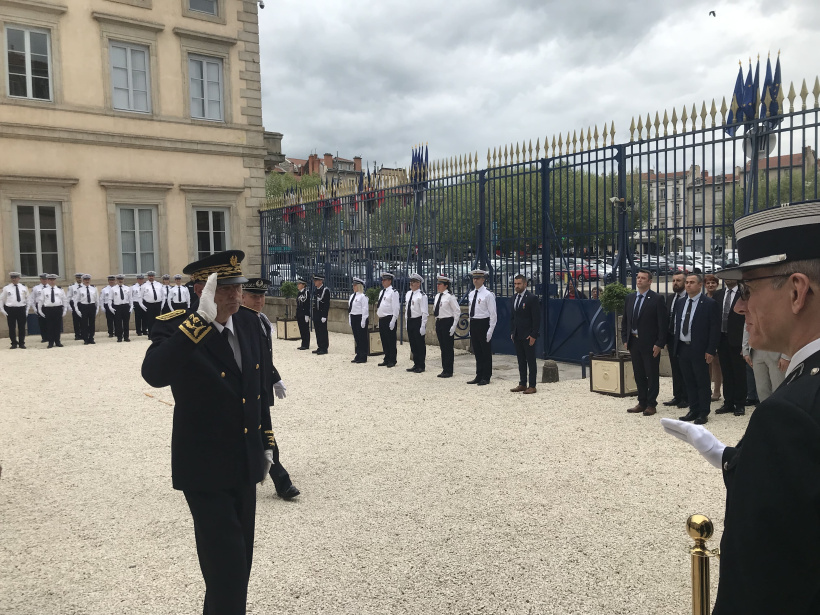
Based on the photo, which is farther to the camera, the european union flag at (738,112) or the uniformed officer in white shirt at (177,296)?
the uniformed officer in white shirt at (177,296)

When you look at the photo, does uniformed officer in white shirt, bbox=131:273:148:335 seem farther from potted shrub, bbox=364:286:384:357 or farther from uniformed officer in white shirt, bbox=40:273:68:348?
potted shrub, bbox=364:286:384:357

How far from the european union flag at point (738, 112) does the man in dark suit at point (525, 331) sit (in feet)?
11.2

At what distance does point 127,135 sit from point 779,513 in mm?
20822

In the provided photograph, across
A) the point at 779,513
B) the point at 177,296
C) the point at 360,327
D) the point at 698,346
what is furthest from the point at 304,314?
the point at 779,513

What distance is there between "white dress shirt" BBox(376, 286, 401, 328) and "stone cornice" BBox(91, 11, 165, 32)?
1256 centimetres

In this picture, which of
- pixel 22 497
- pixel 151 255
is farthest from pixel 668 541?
pixel 151 255

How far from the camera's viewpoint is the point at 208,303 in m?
2.84

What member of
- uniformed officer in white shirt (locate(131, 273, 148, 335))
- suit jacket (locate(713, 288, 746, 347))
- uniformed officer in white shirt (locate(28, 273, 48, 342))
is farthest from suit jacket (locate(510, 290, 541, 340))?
uniformed officer in white shirt (locate(28, 273, 48, 342))


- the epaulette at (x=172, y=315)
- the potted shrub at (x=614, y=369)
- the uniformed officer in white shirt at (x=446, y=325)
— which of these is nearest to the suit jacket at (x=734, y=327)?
the potted shrub at (x=614, y=369)

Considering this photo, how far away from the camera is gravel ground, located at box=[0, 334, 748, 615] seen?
11.9 ft

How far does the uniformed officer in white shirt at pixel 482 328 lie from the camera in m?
10.2

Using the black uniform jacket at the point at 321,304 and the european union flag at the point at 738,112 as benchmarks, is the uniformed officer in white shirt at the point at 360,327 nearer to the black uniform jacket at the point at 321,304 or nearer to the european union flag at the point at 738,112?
the black uniform jacket at the point at 321,304

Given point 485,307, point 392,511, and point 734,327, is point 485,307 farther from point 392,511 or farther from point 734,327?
point 392,511

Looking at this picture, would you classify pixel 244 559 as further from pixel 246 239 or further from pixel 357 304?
pixel 246 239
